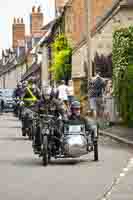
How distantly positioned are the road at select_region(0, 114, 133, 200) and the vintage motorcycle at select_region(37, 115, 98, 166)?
0.25 metres

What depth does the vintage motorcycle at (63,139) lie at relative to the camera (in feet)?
57.3

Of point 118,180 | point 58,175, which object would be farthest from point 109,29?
point 118,180

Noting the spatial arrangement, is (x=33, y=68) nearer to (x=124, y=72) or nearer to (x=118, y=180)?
(x=124, y=72)

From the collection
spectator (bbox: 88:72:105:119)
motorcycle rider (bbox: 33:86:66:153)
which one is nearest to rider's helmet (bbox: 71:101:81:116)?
motorcycle rider (bbox: 33:86:66:153)

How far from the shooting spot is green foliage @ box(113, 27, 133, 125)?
26156mm

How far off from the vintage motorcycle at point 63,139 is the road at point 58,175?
0.25 m

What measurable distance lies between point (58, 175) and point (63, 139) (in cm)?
199

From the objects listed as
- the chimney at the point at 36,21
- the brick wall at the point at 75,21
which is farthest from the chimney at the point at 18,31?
the brick wall at the point at 75,21

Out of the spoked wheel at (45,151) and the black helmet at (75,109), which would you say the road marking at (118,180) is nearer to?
the black helmet at (75,109)

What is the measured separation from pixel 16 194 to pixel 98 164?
4.97m

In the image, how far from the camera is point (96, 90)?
33.1 metres

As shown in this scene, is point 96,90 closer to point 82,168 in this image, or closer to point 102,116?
point 102,116

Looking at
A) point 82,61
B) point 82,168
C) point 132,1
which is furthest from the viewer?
point 82,61

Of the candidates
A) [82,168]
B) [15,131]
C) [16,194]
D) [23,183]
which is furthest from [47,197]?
[15,131]
